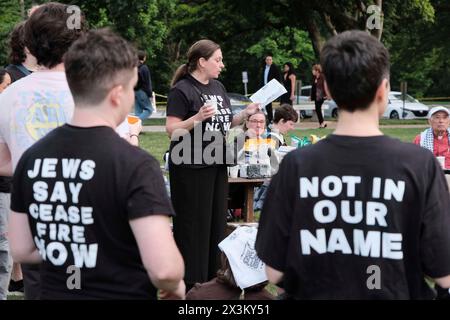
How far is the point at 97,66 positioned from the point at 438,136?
20.1 feet

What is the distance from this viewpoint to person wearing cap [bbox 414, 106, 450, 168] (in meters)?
8.09

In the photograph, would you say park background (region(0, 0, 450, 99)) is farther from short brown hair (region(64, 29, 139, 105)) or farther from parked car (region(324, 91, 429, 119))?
short brown hair (region(64, 29, 139, 105))

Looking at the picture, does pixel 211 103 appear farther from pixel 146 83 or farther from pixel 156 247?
pixel 146 83

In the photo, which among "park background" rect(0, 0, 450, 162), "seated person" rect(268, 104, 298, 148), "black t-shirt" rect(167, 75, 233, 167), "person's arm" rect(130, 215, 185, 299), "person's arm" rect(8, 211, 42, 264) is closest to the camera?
"person's arm" rect(130, 215, 185, 299)

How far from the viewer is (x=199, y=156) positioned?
5.86 metres

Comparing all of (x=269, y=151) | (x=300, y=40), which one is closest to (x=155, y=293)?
(x=269, y=151)

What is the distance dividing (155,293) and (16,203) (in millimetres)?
605

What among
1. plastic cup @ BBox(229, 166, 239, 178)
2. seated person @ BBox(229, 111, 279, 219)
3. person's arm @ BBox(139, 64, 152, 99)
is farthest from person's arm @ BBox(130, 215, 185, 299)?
person's arm @ BBox(139, 64, 152, 99)

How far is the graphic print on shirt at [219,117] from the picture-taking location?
5852 mm

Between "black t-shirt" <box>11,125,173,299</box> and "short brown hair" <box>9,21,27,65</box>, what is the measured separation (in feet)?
7.63

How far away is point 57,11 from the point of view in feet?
11.5
